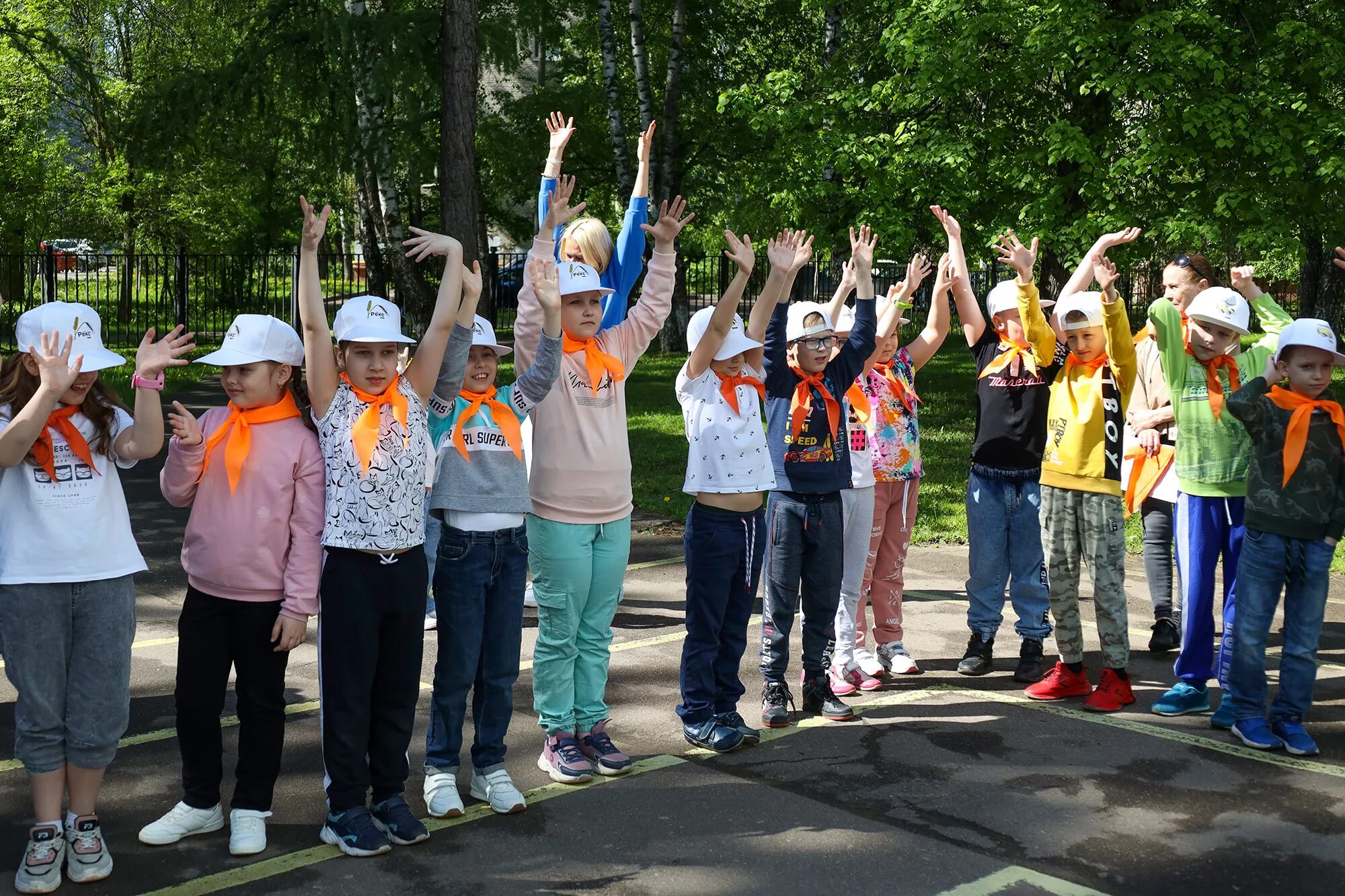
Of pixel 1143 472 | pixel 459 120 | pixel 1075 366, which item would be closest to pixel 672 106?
pixel 459 120

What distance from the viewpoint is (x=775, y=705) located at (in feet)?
18.4

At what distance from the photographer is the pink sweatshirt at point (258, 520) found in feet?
13.5

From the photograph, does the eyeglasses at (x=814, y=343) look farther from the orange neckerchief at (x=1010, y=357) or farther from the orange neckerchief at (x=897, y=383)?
the orange neckerchief at (x=1010, y=357)

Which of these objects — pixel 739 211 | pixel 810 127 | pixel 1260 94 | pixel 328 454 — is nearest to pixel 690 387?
pixel 328 454

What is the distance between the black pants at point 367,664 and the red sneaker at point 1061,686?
3.13 meters

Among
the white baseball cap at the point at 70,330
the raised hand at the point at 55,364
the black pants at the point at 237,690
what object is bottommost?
the black pants at the point at 237,690

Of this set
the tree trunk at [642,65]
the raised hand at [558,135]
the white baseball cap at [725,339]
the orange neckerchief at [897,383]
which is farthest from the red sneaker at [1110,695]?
the tree trunk at [642,65]

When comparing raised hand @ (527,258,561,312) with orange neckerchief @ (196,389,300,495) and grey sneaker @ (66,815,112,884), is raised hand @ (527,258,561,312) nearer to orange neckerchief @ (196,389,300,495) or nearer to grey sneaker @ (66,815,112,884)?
orange neckerchief @ (196,389,300,495)

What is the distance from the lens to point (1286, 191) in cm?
1495

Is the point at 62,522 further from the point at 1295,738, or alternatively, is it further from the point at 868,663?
the point at 1295,738

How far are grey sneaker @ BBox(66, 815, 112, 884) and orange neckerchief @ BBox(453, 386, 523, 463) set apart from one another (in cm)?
167

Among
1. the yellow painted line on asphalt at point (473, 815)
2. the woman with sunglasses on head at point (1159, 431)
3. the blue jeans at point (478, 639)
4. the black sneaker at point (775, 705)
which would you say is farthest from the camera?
the woman with sunglasses on head at point (1159, 431)

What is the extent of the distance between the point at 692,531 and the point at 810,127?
14384 millimetres

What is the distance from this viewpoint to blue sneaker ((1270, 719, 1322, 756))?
527 cm
